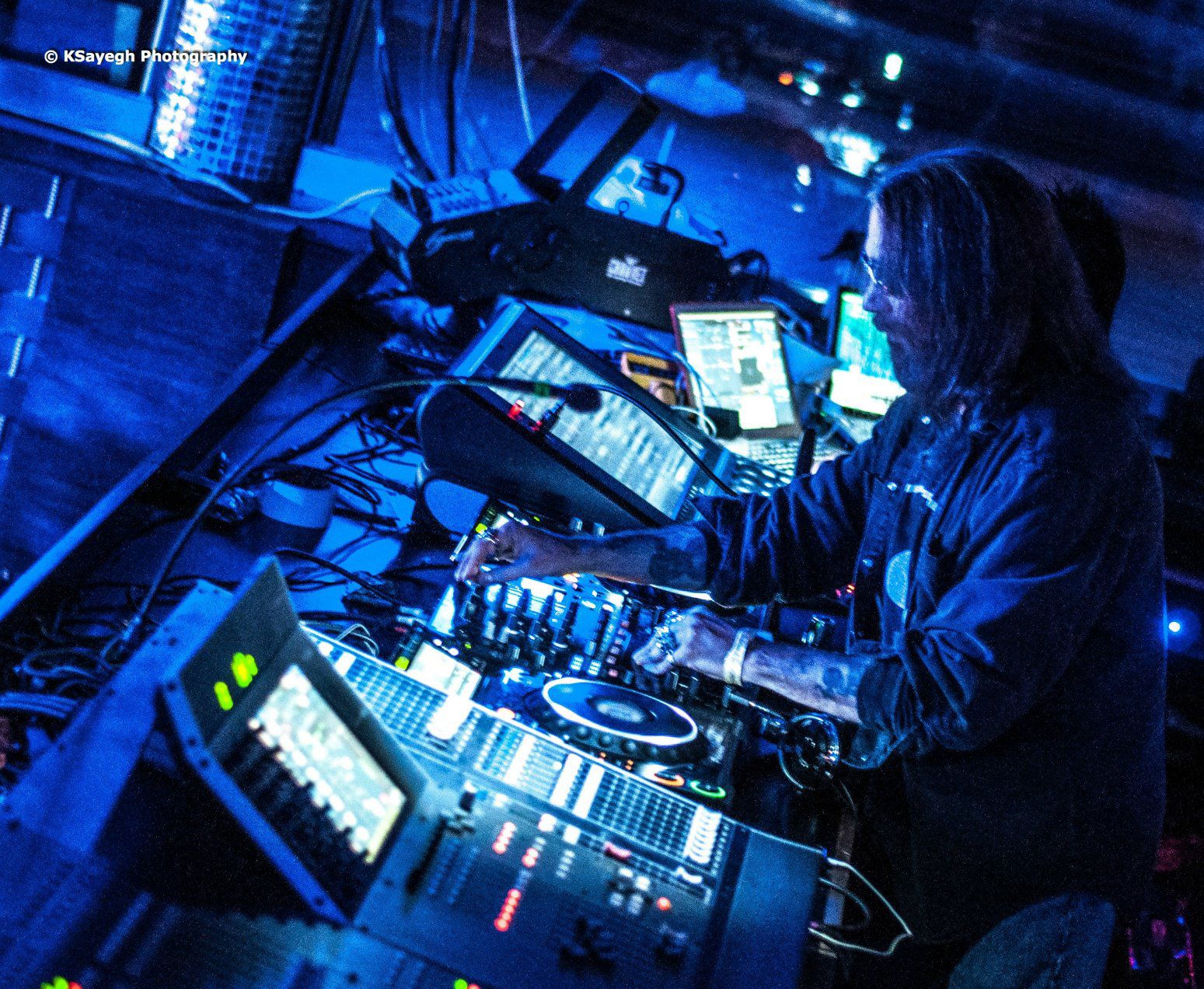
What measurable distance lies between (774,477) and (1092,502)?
41.1 inches

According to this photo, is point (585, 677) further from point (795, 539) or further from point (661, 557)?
point (795, 539)

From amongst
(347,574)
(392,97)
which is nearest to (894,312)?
(347,574)

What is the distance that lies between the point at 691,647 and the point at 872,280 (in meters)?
0.54

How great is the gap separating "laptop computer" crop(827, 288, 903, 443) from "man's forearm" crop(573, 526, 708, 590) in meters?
1.00

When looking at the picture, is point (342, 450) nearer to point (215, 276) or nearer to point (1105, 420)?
point (215, 276)

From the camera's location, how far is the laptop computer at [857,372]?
9.00 ft

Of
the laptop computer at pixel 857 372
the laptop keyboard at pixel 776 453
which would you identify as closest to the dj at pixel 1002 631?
the laptop keyboard at pixel 776 453

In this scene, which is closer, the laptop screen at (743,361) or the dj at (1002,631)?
the dj at (1002,631)

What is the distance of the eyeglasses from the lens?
1.44 metres

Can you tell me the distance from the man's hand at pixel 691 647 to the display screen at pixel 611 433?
387 millimetres

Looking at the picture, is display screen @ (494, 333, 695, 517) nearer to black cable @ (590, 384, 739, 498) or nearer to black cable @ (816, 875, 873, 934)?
black cable @ (590, 384, 739, 498)

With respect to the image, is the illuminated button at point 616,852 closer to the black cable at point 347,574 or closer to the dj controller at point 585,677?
the dj controller at point 585,677

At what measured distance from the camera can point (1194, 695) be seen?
2.99 m

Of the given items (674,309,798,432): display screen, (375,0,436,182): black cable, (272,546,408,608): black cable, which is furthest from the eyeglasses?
(375,0,436,182): black cable
